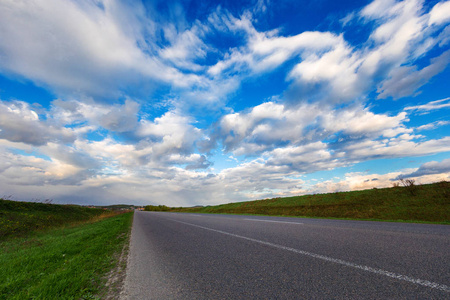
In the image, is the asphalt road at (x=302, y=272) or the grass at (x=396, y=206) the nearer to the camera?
the asphalt road at (x=302, y=272)

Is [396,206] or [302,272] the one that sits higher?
[396,206]

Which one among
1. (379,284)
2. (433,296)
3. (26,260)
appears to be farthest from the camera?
(26,260)

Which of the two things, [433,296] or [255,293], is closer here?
[433,296]

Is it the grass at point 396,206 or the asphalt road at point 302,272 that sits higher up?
the grass at point 396,206

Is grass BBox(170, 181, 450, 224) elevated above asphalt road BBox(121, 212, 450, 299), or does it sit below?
above

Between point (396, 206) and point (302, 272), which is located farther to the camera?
point (396, 206)

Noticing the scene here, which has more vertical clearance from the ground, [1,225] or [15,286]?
[1,225]

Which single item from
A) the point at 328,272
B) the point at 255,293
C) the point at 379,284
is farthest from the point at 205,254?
the point at 379,284

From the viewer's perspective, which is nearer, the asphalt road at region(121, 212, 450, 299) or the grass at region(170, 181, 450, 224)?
the asphalt road at region(121, 212, 450, 299)

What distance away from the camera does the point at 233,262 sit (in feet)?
13.5

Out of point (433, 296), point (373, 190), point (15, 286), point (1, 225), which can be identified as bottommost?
point (15, 286)

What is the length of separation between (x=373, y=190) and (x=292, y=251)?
2496cm

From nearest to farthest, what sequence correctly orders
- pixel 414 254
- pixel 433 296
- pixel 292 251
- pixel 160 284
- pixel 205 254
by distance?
pixel 433 296 < pixel 160 284 < pixel 414 254 < pixel 292 251 < pixel 205 254

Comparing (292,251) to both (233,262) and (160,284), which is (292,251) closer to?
(233,262)
